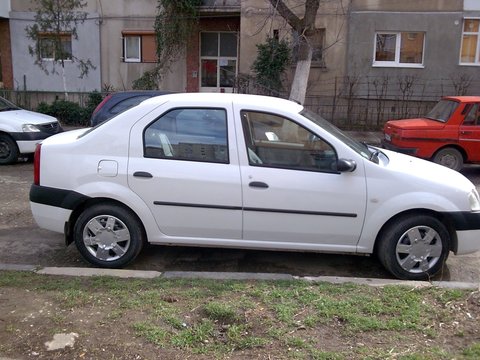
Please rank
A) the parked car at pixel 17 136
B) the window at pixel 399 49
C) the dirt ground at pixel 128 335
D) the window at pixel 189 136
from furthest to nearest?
the window at pixel 399 49, the parked car at pixel 17 136, the window at pixel 189 136, the dirt ground at pixel 128 335

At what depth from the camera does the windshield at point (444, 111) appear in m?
10.2

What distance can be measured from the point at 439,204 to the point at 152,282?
2623 mm

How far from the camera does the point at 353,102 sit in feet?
58.9

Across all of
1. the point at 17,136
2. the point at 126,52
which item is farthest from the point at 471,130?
the point at 126,52

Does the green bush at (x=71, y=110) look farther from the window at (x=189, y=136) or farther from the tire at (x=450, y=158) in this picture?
the window at (x=189, y=136)

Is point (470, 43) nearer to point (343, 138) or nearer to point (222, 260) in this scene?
point (343, 138)

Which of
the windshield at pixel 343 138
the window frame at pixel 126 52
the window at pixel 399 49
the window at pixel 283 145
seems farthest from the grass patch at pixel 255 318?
the window frame at pixel 126 52

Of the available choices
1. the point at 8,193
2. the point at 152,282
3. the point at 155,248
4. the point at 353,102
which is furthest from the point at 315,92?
the point at 152,282

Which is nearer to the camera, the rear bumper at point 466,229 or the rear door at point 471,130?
the rear bumper at point 466,229

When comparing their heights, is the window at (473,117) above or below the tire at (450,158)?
above

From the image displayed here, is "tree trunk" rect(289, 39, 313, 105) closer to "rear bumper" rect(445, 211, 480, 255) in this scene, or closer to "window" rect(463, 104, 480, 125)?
"window" rect(463, 104, 480, 125)

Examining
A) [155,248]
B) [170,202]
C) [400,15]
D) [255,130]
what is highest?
[400,15]

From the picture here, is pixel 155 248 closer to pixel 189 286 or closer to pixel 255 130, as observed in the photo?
pixel 189 286

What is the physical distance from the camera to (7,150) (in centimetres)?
1045
